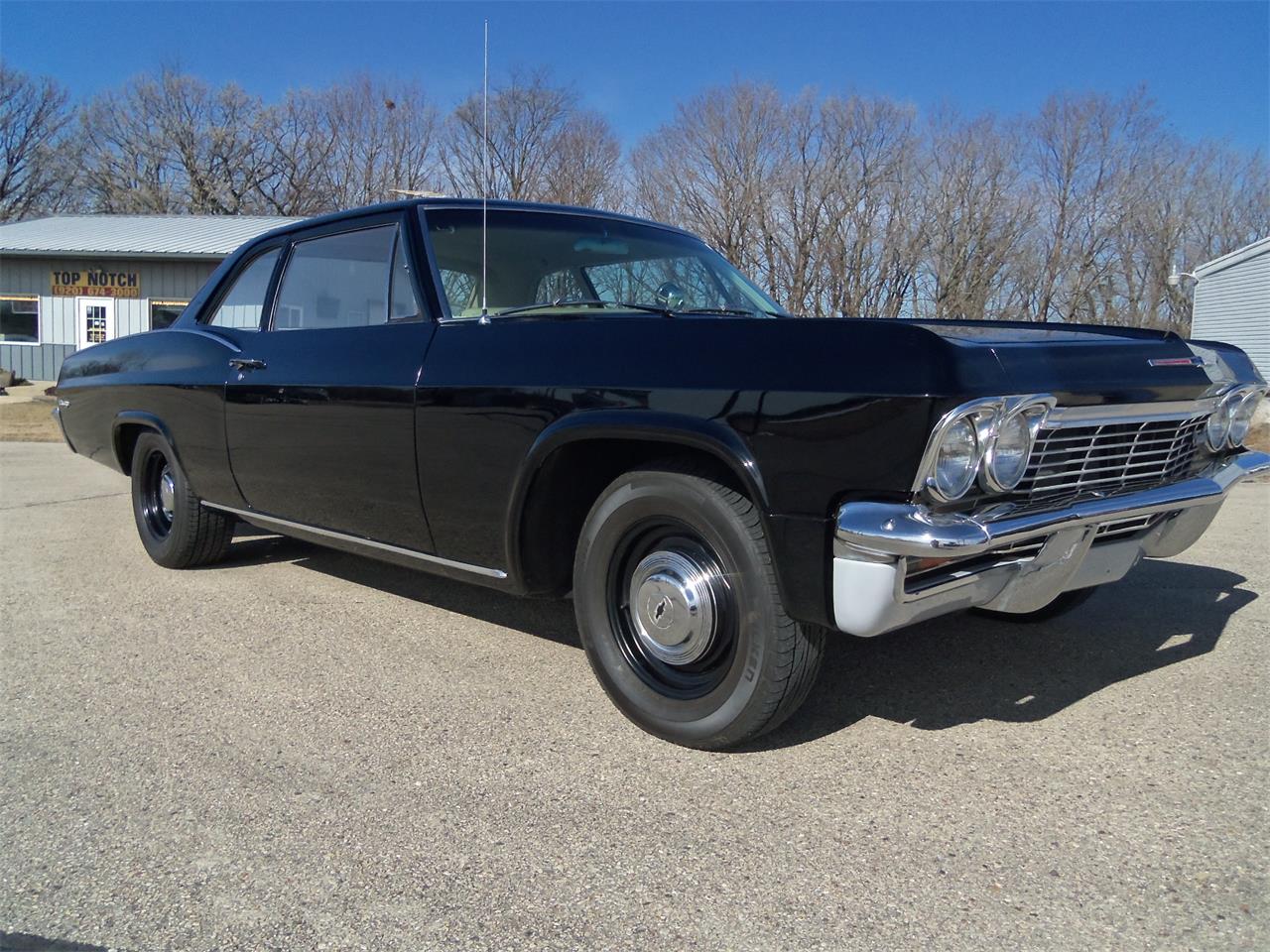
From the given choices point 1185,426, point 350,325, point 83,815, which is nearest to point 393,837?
point 83,815

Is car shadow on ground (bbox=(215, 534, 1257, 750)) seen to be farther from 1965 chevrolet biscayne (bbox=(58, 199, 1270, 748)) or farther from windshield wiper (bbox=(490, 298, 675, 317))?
windshield wiper (bbox=(490, 298, 675, 317))

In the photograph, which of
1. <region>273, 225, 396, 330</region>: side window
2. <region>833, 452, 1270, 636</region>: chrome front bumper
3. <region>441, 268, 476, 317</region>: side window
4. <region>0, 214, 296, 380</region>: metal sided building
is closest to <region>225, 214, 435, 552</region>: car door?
<region>273, 225, 396, 330</region>: side window

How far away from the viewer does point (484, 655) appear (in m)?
3.72

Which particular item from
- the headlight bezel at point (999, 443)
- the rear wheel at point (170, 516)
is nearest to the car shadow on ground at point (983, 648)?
the rear wheel at point (170, 516)

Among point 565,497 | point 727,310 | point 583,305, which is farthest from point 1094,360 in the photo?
point 583,305

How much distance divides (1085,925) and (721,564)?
1187 mm

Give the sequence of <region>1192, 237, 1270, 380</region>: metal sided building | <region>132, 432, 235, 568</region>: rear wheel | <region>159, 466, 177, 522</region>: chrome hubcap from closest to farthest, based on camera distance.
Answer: <region>132, 432, 235, 568</region>: rear wheel < <region>159, 466, 177, 522</region>: chrome hubcap < <region>1192, 237, 1270, 380</region>: metal sided building

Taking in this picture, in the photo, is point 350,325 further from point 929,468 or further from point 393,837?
point 929,468

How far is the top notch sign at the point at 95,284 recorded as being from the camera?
71.3 ft

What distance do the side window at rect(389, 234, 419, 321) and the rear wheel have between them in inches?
71.2

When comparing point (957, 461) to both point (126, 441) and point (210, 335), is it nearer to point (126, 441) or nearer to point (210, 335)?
point (210, 335)

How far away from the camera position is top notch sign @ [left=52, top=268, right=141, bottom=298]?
21734mm

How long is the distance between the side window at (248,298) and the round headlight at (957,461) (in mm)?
3223

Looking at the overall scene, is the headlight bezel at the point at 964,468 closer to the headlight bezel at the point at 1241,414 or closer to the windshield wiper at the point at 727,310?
the windshield wiper at the point at 727,310
